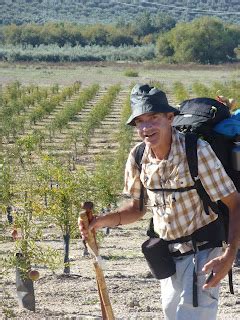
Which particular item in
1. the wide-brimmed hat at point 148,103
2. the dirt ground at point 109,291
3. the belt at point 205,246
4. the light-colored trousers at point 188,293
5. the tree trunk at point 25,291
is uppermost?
the wide-brimmed hat at point 148,103

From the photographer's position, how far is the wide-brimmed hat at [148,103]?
4.38 m

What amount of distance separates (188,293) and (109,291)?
434 centimetres

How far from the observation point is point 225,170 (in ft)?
15.1

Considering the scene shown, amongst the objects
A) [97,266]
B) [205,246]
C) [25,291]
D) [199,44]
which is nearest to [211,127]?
[205,246]

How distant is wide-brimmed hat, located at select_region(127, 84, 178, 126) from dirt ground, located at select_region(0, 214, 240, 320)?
9.73 feet

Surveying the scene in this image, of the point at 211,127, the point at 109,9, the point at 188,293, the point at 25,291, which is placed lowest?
the point at 109,9

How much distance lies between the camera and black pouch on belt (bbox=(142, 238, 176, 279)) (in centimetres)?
448

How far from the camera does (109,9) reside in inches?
5807

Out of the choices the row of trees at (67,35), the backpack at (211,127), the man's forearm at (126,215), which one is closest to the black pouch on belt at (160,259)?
the man's forearm at (126,215)

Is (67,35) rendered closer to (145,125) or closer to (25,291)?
(25,291)

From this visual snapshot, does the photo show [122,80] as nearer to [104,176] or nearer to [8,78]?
[8,78]

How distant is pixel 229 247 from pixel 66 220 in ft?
21.7

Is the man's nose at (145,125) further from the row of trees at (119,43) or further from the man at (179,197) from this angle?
the row of trees at (119,43)

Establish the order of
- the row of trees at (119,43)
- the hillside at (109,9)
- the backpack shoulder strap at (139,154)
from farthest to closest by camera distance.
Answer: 1. the hillside at (109,9)
2. the row of trees at (119,43)
3. the backpack shoulder strap at (139,154)
